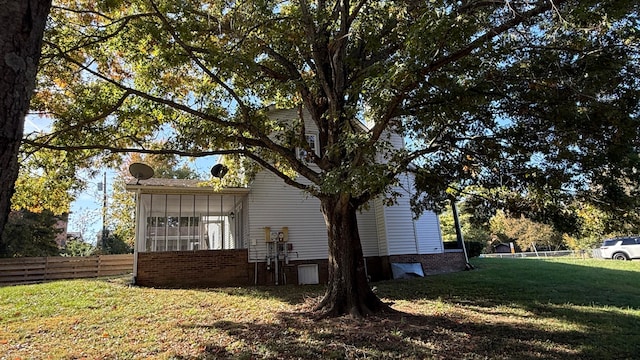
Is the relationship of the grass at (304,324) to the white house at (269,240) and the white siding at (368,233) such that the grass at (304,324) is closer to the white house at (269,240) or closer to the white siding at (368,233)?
the white house at (269,240)

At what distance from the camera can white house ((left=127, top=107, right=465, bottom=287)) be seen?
12.0 m

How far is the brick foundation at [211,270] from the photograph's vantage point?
11.6m

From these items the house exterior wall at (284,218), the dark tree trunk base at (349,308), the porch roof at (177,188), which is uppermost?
the porch roof at (177,188)

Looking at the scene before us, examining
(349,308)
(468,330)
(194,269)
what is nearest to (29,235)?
(194,269)

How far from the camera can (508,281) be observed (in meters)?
11.9

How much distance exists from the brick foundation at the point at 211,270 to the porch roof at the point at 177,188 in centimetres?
206

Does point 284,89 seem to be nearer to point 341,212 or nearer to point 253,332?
point 341,212

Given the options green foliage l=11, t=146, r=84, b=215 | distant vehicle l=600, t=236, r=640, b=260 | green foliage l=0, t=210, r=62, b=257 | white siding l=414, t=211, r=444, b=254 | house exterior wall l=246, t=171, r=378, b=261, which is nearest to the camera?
green foliage l=11, t=146, r=84, b=215

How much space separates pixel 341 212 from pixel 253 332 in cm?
277

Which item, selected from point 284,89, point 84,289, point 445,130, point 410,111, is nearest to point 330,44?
point 284,89

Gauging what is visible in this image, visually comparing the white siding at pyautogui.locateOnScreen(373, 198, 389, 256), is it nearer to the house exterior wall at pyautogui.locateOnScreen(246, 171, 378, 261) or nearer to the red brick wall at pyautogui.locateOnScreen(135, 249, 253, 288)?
the house exterior wall at pyautogui.locateOnScreen(246, 171, 378, 261)

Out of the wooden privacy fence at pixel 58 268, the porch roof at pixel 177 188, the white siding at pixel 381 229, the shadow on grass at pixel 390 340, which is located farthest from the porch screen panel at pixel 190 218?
→ the shadow on grass at pixel 390 340

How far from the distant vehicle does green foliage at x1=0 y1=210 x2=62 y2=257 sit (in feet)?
109

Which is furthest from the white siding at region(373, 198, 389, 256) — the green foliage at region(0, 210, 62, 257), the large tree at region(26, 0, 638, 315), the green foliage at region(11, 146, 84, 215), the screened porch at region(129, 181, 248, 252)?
the green foliage at region(0, 210, 62, 257)
